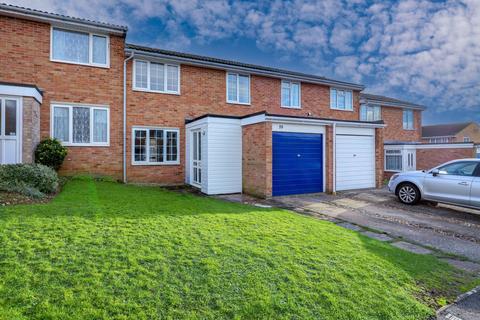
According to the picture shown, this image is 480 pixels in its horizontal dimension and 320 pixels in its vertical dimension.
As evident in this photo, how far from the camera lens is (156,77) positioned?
13281mm

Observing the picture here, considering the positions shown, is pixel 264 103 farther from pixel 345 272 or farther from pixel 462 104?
pixel 462 104

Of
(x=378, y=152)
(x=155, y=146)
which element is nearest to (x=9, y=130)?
(x=155, y=146)

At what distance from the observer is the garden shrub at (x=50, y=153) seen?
10.3 metres

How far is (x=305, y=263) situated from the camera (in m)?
4.06

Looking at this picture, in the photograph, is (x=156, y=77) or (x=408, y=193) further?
(x=156, y=77)

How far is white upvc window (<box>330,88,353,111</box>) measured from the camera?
60.9 ft

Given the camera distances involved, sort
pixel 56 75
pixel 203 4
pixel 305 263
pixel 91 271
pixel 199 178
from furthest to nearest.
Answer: pixel 203 4, pixel 199 178, pixel 56 75, pixel 305 263, pixel 91 271

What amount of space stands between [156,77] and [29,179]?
7.34 m

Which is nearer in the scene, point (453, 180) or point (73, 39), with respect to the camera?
point (453, 180)

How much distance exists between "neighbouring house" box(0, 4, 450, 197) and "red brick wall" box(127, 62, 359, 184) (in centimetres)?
5

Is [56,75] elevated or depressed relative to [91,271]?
elevated

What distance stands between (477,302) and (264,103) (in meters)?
13.4

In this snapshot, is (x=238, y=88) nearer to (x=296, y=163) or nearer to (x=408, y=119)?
(x=296, y=163)

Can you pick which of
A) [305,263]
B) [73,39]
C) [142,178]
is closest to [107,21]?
[73,39]
